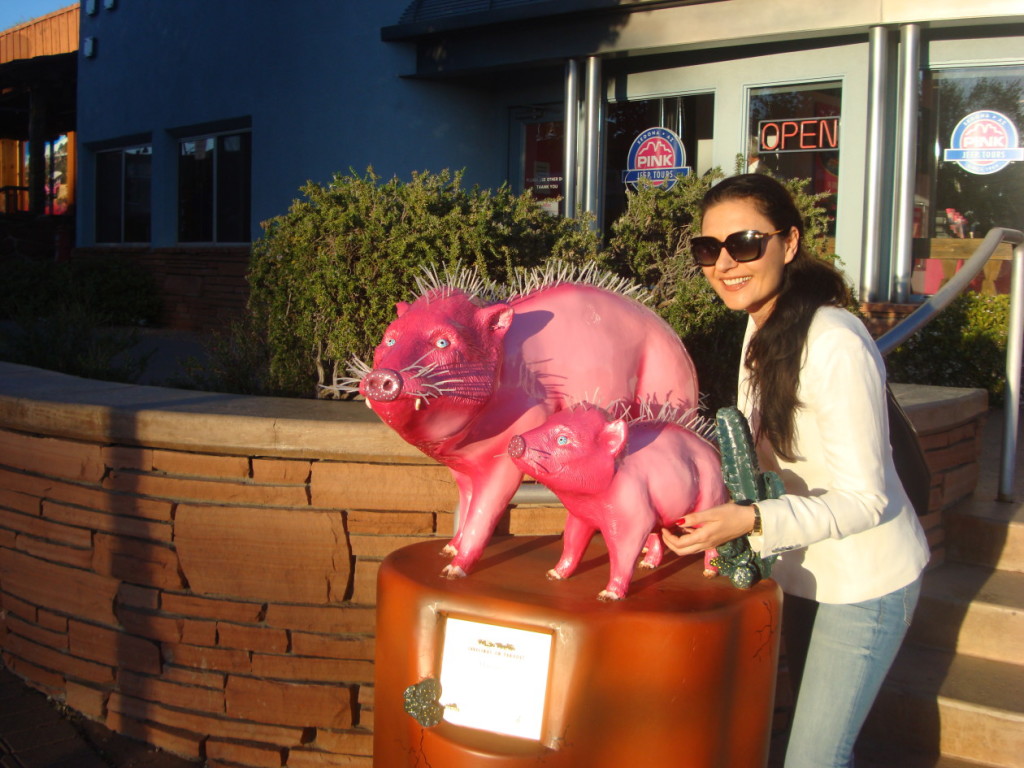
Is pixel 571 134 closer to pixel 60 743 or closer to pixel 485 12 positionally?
pixel 485 12

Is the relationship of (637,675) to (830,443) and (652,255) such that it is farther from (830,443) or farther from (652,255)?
(652,255)

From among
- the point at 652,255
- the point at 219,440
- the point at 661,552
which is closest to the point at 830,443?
the point at 661,552

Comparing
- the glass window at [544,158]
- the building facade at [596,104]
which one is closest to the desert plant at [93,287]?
the building facade at [596,104]

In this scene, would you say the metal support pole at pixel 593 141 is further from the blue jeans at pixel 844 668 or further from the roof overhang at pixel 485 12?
the blue jeans at pixel 844 668

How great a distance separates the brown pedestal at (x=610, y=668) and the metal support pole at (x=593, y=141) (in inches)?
303

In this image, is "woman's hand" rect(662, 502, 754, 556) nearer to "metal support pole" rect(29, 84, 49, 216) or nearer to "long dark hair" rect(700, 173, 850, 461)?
"long dark hair" rect(700, 173, 850, 461)

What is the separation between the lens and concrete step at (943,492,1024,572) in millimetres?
3734

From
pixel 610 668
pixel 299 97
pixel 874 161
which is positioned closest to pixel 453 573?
pixel 610 668

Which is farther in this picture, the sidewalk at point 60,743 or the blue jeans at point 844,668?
the sidewalk at point 60,743

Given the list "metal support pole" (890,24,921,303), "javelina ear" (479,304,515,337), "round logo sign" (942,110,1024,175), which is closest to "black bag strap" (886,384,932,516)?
"javelina ear" (479,304,515,337)

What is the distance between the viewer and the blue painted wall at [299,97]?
407 inches

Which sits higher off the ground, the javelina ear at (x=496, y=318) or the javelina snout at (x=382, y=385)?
the javelina ear at (x=496, y=318)

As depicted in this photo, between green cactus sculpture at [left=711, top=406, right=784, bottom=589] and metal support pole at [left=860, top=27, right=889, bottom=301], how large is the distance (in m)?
6.63

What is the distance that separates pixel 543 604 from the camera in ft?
5.81
